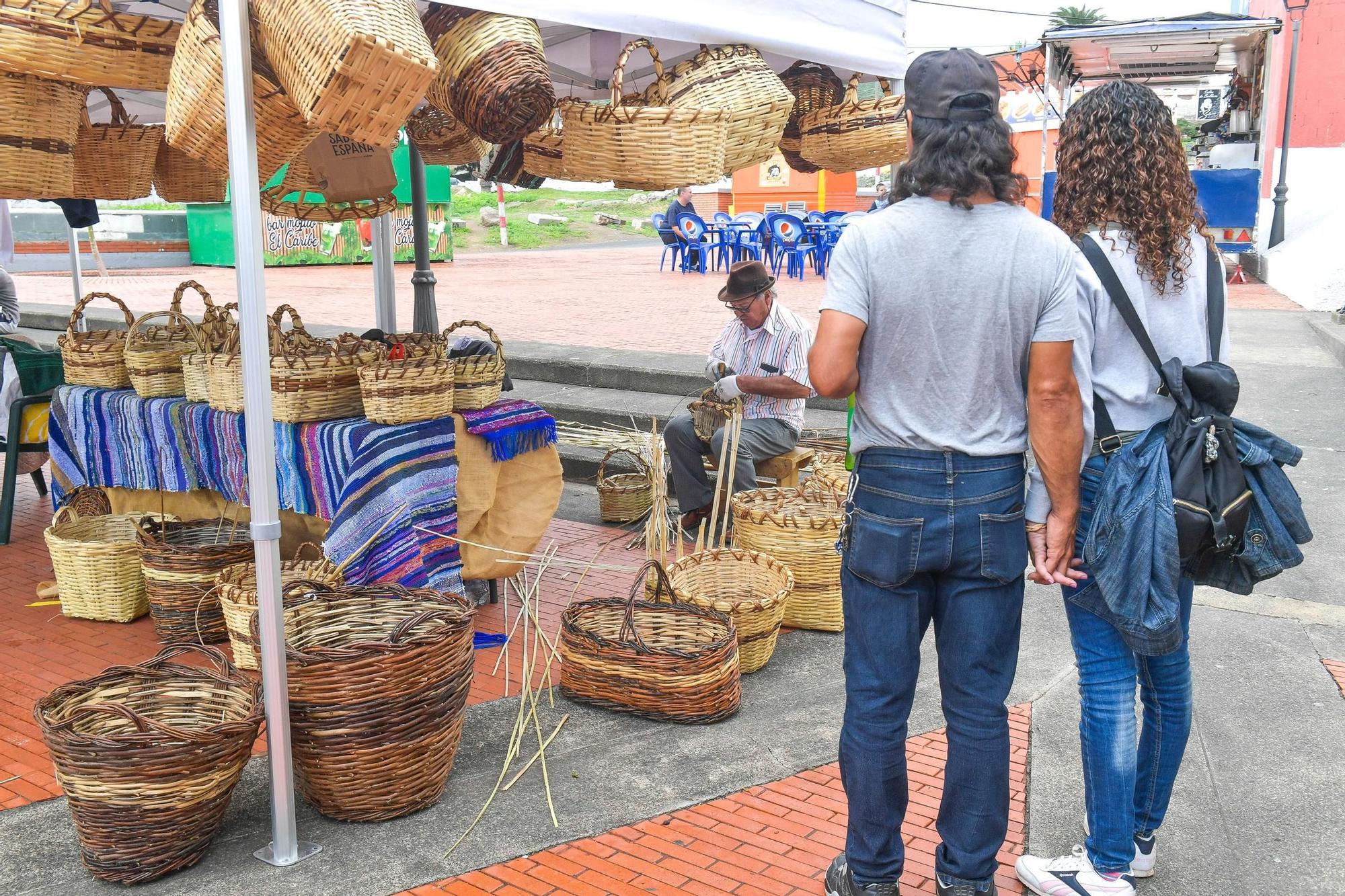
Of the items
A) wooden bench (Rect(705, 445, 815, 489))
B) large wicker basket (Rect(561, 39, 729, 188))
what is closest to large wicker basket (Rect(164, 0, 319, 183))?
large wicker basket (Rect(561, 39, 729, 188))

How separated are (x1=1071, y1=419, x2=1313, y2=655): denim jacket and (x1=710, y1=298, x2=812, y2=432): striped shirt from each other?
120 inches

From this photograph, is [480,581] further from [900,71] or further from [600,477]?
[900,71]

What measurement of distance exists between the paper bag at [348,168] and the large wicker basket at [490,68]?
1657mm

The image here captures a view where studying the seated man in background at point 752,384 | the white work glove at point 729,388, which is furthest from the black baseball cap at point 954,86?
the white work glove at point 729,388

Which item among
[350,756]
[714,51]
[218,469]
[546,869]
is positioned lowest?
[546,869]

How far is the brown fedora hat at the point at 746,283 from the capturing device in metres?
5.18

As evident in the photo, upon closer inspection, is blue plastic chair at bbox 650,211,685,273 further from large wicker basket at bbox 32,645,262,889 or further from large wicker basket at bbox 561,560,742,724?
large wicker basket at bbox 32,645,262,889

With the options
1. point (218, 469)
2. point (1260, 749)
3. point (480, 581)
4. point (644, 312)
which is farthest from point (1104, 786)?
point (644, 312)

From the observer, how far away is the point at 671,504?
628 cm

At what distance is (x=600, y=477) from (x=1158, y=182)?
423 centimetres

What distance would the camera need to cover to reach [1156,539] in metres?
2.19

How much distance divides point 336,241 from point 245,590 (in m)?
19.1

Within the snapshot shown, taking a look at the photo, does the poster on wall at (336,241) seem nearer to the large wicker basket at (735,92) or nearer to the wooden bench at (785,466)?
the wooden bench at (785,466)

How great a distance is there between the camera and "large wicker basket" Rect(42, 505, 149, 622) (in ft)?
14.5
